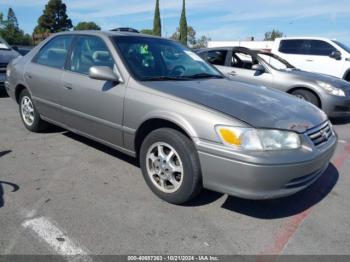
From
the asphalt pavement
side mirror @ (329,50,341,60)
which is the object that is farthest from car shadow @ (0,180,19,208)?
side mirror @ (329,50,341,60)

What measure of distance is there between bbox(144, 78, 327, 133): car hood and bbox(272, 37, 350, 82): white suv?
7.93m

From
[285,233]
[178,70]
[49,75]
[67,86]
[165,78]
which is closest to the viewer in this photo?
[285,233]

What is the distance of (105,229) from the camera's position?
2682 mm

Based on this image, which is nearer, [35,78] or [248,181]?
[248,181]

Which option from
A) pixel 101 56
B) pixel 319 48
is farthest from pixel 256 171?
pixel 319 48

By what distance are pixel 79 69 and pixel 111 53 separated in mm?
619

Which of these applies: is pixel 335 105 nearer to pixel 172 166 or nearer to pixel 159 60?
pixel 159 60

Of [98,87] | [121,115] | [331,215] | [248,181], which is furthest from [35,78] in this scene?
[331,215]

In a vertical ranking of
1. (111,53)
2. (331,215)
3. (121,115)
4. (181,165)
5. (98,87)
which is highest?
(111,53)

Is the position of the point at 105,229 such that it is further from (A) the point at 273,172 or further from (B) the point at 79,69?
(B) the point at 79,69

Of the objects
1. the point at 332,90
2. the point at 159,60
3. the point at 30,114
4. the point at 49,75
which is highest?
the point at 159,60

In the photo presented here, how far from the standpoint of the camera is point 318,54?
1077 cm

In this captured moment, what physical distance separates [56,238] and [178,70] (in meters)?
2.22

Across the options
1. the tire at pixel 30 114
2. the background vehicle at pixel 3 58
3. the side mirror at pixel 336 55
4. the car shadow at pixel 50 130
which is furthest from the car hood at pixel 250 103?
the side mirror at pixel 336 55
